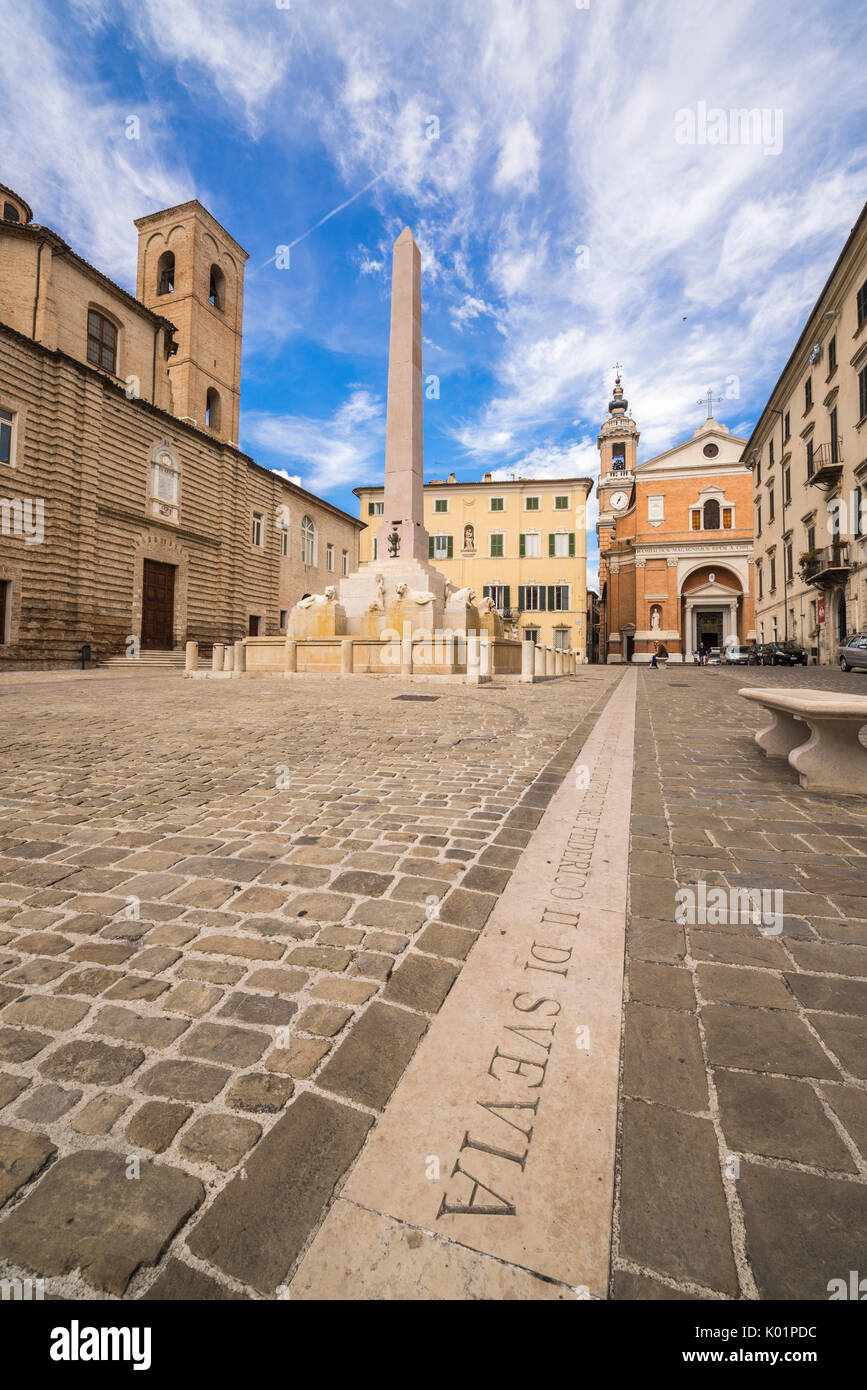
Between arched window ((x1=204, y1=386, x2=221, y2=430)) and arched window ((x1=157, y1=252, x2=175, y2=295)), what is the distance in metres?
5.15

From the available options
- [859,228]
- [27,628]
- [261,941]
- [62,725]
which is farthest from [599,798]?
[859,228]

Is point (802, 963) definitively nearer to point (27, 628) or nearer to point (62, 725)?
point (62, 725)

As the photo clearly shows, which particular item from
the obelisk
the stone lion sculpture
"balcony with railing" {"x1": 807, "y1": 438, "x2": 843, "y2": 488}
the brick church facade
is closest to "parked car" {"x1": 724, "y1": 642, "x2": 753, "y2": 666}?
"balcony with railing" {"x1": 807, "y1": 438, "x2": 843, "y2": 488}

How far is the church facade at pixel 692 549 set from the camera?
42.2m

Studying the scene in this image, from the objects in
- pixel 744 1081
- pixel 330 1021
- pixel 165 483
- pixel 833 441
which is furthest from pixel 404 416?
pixel 744 1081

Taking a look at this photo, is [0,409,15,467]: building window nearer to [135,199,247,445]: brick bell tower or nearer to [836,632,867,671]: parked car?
[135,199,247,445]: brick bell tower

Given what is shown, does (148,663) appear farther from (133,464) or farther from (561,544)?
(561,544)

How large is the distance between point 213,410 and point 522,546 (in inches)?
878

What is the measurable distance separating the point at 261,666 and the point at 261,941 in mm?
16781

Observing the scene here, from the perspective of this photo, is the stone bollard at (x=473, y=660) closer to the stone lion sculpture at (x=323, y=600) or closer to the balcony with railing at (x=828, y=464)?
the stone lion sculpture at (x=323, y=600)

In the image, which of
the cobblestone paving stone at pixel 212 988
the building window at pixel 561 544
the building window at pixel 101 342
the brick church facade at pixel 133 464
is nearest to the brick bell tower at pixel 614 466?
the building window at pixel 561 544

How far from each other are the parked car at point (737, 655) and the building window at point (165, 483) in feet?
100

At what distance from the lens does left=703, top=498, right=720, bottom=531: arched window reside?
1683 inches

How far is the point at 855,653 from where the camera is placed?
57.3ft
